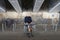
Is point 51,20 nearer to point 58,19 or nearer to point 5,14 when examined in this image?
point 58,19

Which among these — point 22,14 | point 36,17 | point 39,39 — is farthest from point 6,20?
point 39,39

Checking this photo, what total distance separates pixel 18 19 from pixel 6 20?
4.78 feet

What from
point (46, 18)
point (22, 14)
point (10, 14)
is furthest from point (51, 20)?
point (10, 14)

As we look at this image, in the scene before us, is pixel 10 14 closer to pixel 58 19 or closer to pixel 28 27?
pixel 58 19

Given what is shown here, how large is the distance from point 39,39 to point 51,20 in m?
11.3

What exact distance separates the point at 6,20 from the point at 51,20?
546 centimetres

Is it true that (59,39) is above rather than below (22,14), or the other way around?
below

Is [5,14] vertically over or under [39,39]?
over

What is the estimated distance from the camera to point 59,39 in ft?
32.9

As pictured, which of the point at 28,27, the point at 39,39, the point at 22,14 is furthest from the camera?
the point at 22,14

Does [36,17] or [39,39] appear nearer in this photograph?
[39,39]

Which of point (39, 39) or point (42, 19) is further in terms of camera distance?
point (42, 19)

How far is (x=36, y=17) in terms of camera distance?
20500 mm

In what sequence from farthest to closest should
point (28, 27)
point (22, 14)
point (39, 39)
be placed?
point (22, 14)
point (28, 27)
point (39, 39)
